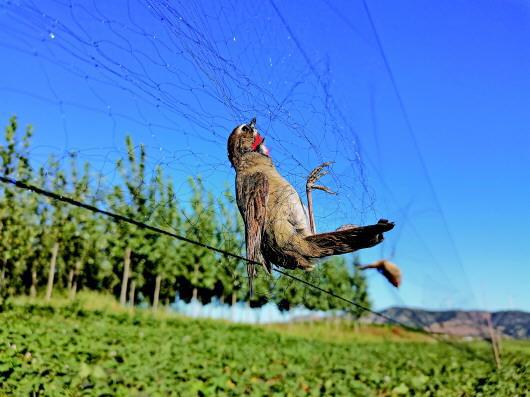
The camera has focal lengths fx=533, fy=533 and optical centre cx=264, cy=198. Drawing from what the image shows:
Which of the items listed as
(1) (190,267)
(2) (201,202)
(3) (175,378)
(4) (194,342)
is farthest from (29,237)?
(2) (201,202)

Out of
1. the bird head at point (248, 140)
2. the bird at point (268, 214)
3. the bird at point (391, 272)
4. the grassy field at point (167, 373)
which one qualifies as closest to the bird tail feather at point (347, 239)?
the bird at point (268, 214)

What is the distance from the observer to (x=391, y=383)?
9.71 metres

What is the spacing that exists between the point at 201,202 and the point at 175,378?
631 centimetres

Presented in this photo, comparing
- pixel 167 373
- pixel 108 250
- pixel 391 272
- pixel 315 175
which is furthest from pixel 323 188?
pixel 108 250

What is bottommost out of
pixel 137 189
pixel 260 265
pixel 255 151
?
pixel 260 265

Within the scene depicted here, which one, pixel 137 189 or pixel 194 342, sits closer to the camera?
pixel 137 189

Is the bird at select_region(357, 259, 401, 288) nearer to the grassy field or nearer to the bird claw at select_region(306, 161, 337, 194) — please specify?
the bird claw at select_region(306, 161, 337, 194)

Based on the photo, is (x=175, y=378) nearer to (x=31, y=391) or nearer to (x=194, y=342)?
(x=31, y=391)

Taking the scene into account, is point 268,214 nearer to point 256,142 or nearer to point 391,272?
point 256,142

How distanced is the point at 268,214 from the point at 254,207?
0.23 feet

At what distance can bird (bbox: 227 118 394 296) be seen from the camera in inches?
84.2

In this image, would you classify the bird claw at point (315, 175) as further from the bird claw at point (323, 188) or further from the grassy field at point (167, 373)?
the grassy field at point (167, 373)

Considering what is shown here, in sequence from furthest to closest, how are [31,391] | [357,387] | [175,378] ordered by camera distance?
[357,387] < [175,378] < [31,391]

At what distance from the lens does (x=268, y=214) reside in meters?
2.17
